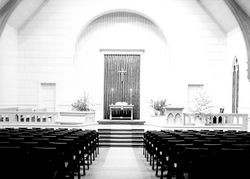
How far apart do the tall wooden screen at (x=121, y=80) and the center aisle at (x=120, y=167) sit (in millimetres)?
11569

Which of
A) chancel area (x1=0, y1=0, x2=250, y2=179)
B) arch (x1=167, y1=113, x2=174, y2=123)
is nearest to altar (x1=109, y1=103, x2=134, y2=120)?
chancel area (x1=0, y1=0, x2=250, y2=179)

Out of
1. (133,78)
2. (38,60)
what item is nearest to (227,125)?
(133,78)

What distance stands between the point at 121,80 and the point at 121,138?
8662mm

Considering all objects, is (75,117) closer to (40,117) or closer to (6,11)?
(40,117)

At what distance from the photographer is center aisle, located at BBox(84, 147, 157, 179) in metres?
7.80

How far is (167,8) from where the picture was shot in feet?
73.0

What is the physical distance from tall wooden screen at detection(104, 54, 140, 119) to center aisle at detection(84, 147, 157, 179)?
11569 mm

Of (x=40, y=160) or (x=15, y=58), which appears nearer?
(x=40, y=160)

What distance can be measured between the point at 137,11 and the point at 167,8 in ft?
6.33

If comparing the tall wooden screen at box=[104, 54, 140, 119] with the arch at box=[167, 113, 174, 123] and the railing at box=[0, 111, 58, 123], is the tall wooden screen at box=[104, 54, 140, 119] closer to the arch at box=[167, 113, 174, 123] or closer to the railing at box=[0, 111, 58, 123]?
the railing at box=[0, 111, 58, 123]

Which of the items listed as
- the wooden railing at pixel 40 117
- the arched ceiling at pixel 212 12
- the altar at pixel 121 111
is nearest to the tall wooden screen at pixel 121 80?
the altar at pixel 121 111

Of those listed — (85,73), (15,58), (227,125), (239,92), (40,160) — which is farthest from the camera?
(85,73)

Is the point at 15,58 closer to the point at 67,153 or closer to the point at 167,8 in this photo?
the point at 167,8

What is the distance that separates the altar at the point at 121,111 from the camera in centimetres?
2157
